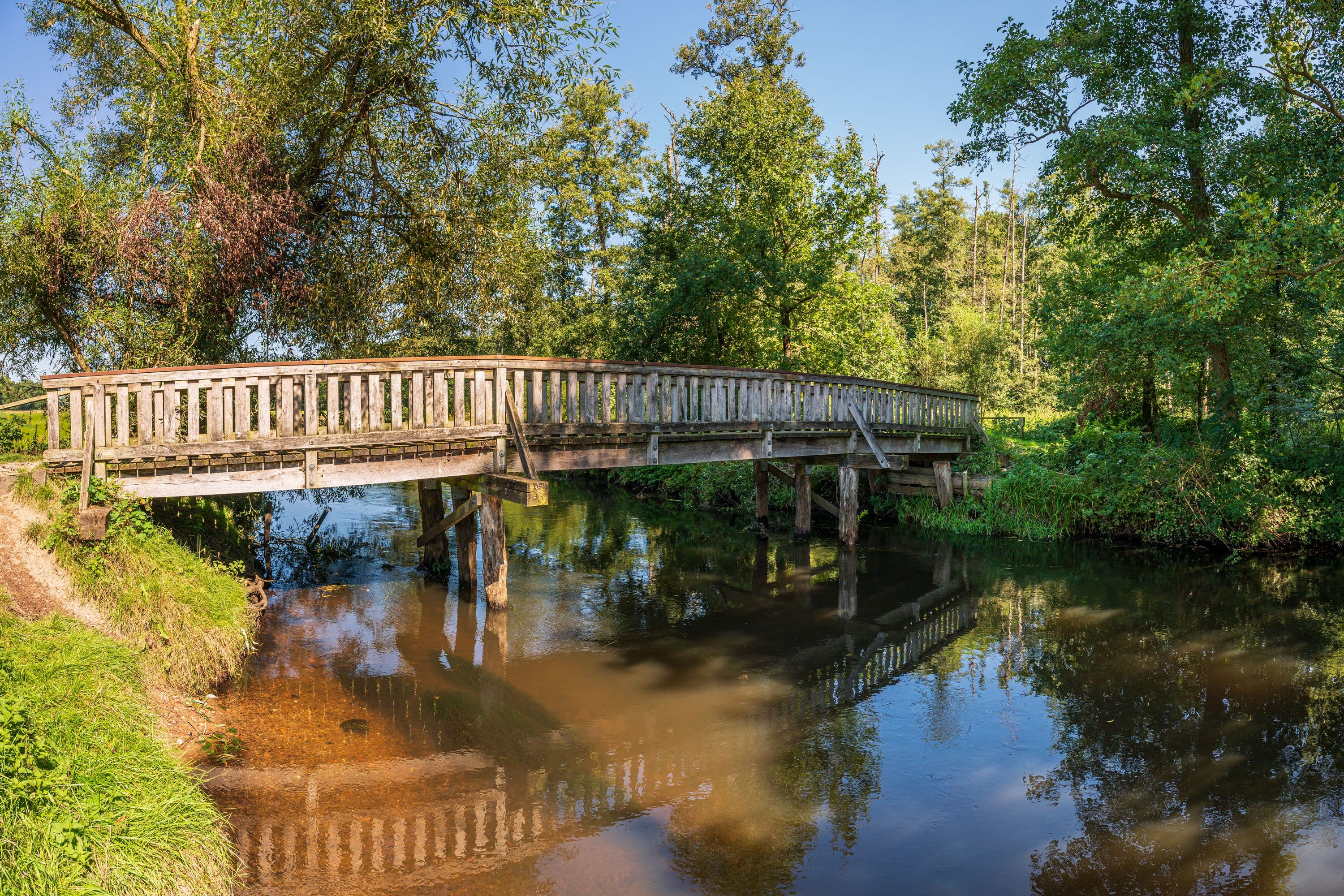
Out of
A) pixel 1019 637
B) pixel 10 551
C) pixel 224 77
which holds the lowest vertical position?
pixel 1019 637

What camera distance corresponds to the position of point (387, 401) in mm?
10820

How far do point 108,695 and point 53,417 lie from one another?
4.01 metres

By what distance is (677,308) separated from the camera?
71.8ft

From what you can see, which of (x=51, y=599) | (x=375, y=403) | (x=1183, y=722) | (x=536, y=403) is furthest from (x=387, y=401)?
(x=1183, y=722)

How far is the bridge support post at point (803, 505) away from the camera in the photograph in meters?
18.2

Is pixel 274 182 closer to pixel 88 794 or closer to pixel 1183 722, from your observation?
pixel 88 794

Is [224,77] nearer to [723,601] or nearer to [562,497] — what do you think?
[723,601]

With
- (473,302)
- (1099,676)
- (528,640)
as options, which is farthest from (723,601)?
(473,302)

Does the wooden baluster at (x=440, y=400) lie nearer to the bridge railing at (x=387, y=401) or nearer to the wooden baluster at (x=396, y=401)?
the bridge railing at (x=387, y=401)

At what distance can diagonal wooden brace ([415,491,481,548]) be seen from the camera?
11.5 metres

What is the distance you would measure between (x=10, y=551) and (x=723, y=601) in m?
8.97

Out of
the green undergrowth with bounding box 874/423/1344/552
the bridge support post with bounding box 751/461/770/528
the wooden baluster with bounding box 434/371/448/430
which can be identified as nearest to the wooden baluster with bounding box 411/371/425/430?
the wooden baluster with bounding box 434/371/448/430

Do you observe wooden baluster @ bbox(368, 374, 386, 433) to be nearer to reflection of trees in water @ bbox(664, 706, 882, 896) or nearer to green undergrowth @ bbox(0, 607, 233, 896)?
green undergrowth @ bbox(0, 607, 233, 896)

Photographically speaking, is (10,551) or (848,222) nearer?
(10,551)
